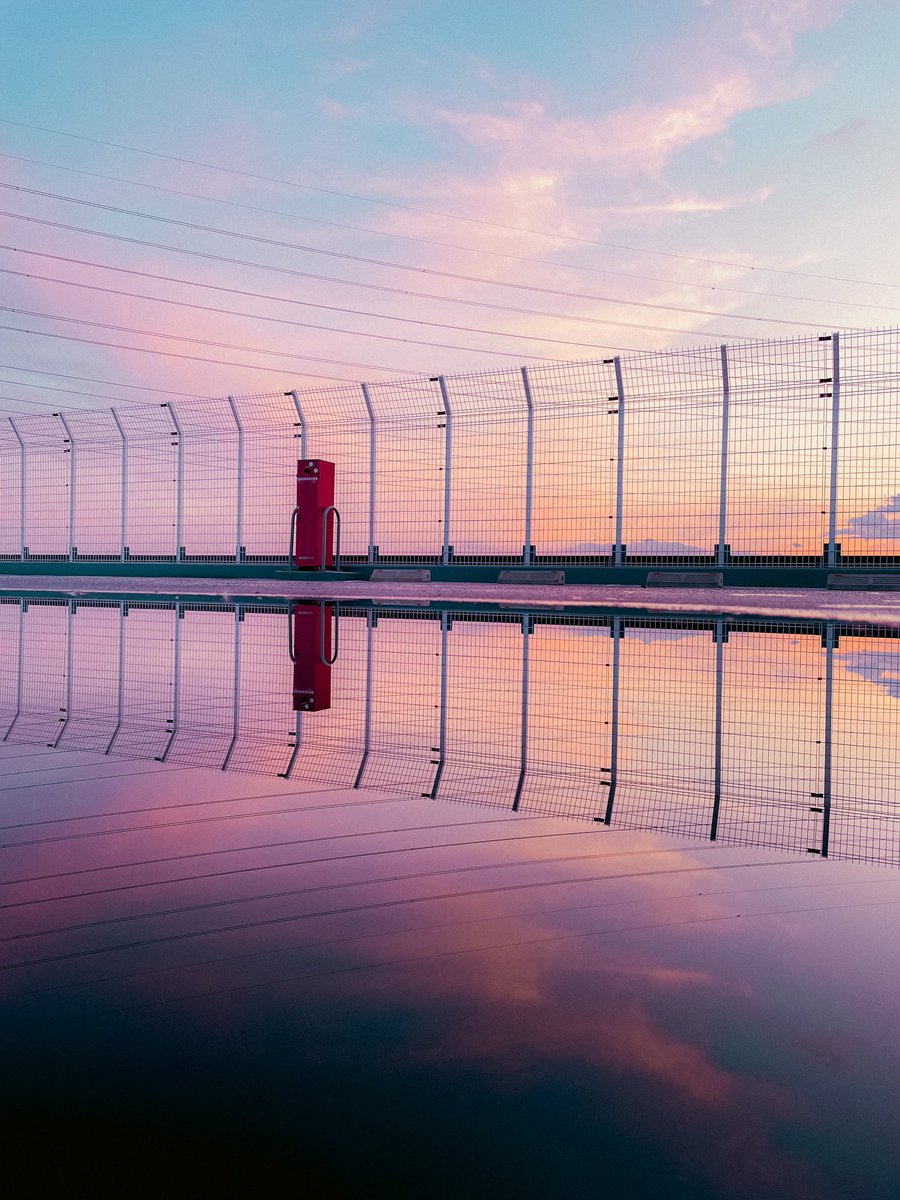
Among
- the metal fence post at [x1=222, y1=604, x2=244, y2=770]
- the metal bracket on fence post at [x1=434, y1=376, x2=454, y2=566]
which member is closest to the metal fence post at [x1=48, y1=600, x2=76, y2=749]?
the metal fence post at [x1=222, y1=604, x2=244, y2=770]

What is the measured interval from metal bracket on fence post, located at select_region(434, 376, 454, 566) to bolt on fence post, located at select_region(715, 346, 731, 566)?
10.9ft

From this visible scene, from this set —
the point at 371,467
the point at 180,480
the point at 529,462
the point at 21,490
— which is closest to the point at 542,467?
the point at 529,462

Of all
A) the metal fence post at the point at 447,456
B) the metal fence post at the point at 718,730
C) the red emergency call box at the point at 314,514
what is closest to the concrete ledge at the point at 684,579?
the metal fence post at the point at 447,456

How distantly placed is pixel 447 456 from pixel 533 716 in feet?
29.1

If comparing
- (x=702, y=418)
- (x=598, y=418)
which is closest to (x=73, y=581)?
(x=598, y=418)

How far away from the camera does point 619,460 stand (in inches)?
401

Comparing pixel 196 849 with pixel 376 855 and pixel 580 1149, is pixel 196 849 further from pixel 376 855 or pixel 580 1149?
pixel 580 1149

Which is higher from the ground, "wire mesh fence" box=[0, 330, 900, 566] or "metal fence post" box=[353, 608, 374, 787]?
"wire mesh fence" box=[0, 330, 900, 566]

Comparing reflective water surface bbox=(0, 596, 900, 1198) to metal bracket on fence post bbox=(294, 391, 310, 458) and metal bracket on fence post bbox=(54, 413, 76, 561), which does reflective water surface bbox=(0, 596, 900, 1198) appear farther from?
metal bracket on fence post bbox=(54, 413, 76, 561)

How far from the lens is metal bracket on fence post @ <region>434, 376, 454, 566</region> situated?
445 inches

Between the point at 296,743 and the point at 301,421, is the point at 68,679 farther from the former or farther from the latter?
the point at 301,421

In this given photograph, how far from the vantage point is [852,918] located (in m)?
1.12

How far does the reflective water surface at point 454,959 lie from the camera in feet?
2.21

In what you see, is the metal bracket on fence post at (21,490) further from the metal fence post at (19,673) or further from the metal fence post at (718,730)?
the metal fence post at (718,730)
